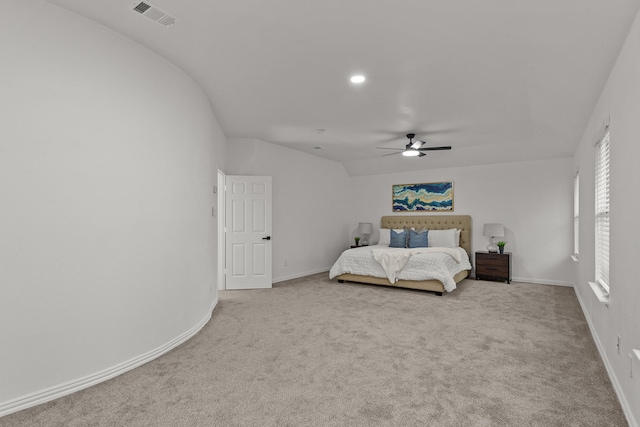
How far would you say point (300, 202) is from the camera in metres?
6.80

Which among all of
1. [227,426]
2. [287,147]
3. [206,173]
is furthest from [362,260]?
[227,426]

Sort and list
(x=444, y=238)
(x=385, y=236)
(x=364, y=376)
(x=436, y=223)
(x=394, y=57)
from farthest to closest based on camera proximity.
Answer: (x=385, y=236), (x=436, y=223), (x=444, y=238), (x=394, y=57), (x=364, y=376)

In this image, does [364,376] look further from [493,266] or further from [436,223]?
[436,223]

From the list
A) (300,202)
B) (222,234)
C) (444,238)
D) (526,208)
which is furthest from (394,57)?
(526,208)

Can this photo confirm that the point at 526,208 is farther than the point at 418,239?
No

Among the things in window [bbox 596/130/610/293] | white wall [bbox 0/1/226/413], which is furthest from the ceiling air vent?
window [bbox 596/130/610/293]

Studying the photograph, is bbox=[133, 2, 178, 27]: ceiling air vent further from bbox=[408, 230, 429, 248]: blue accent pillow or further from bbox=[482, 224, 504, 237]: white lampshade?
bbox=[482, 224, 504, 237]: white lampshade

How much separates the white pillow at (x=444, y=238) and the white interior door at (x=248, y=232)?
132 inches

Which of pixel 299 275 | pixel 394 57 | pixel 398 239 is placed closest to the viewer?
pixel 394 57

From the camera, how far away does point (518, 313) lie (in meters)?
4.34

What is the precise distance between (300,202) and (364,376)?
450cm

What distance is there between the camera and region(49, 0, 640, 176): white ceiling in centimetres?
220

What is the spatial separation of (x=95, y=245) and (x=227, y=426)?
1546 mm

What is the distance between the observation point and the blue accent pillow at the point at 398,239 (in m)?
7.01
